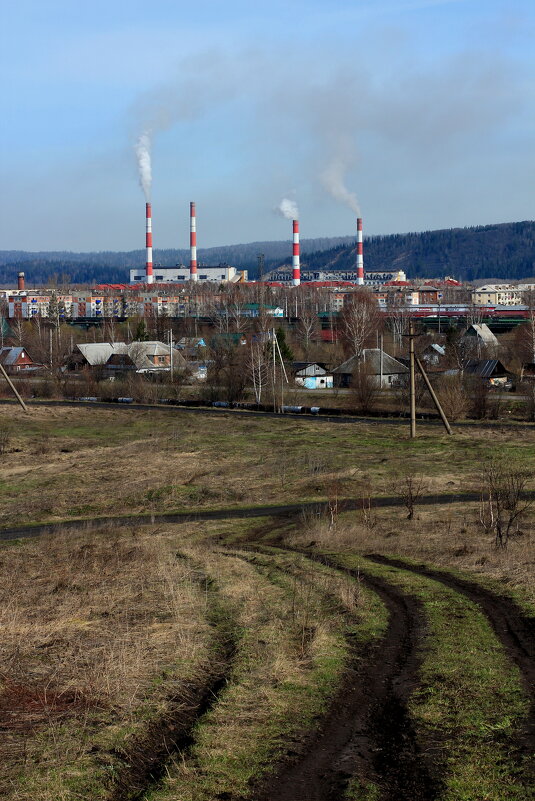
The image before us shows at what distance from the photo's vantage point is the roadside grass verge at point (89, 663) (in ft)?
17.1

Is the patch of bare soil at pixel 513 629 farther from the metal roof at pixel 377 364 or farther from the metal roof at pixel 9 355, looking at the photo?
the metal roof at pixel 9 355

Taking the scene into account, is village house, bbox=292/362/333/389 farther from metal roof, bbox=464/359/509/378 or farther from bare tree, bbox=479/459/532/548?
bare tree, bbox=479/459/532/548

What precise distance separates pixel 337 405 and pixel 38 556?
3059 centimetres

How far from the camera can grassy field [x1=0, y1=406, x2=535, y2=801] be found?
207 inches

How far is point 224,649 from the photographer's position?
757 cm

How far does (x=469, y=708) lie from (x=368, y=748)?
1071 millimetres

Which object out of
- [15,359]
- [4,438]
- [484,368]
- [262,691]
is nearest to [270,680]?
[262,691]

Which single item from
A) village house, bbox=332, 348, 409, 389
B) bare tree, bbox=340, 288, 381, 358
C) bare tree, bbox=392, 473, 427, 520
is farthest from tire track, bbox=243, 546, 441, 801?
bare tree, bbox=340, 288, 381, 358

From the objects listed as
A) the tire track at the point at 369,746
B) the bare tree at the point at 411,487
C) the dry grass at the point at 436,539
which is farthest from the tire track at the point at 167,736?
the bare tree at the point at 411,487

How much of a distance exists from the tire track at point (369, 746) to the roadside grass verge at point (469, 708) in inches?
4.8

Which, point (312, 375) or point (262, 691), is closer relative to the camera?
point (262, 691)

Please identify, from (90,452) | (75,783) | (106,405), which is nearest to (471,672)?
(75,783)

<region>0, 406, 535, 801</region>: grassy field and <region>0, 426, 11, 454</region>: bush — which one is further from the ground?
<region>0, 406, 535, 801</region>: grassy field

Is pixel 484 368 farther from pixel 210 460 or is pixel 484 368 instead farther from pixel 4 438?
pixel 4 438
